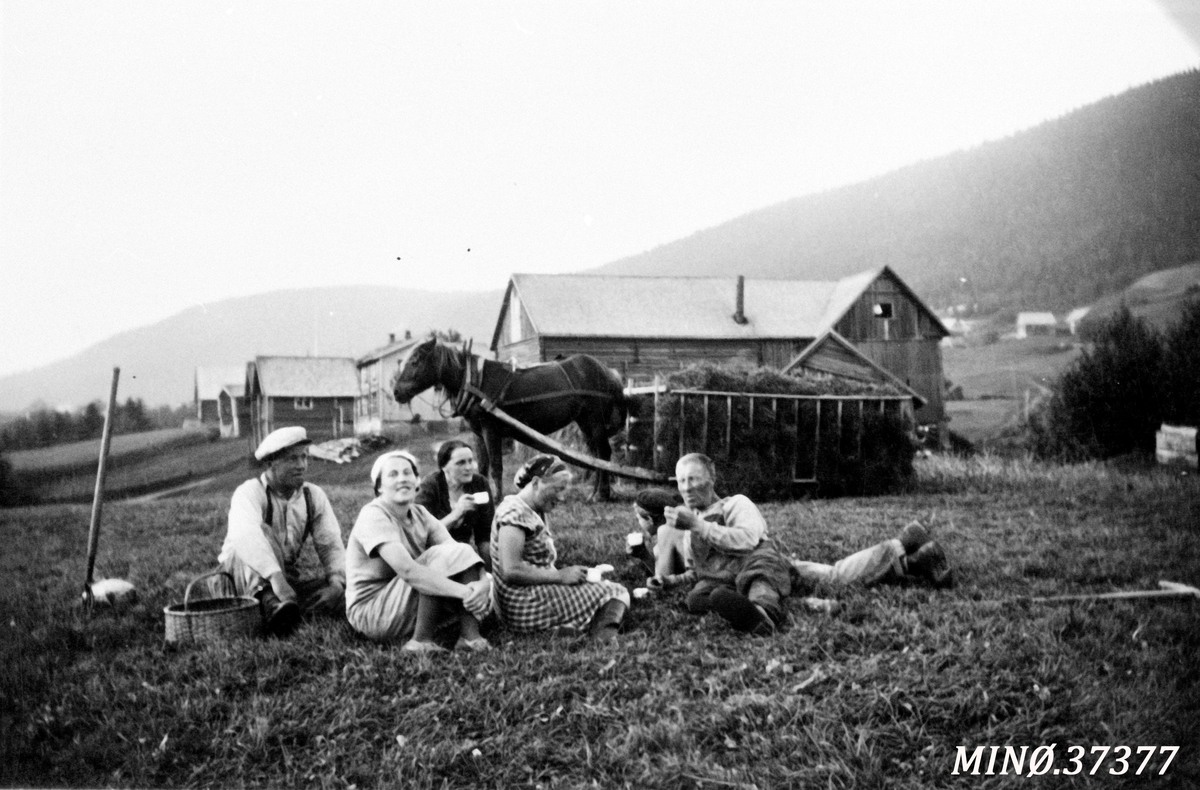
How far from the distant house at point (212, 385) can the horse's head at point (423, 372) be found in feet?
4.46

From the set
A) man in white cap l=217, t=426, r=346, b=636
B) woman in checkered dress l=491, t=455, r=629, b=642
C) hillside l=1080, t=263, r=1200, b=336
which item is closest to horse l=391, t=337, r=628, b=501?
man in white cap l=217, t=426, r=346, b=636

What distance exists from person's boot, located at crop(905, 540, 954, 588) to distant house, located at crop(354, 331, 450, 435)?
4784mm

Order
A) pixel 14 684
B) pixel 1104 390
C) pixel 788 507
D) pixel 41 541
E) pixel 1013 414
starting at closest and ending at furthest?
pixel 14 684, pixel 1104 390, pixel 41 541, pixel 1013 414, pixel 788 507

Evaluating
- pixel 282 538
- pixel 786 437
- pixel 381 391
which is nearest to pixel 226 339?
pixel 381 391

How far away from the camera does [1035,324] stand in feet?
17.3

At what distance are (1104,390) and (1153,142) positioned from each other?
166 centimetres

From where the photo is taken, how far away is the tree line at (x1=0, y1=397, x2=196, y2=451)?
15.8 ft

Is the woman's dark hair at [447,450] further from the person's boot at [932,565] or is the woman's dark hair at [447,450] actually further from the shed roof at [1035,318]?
the shed roof at [1035,318]

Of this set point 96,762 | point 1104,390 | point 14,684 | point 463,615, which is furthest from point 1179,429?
point 14,684

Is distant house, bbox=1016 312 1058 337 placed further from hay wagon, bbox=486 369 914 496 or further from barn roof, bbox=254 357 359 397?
barn roof, bbox=254 357 359 397

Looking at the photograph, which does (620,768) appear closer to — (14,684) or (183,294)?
(14,684)

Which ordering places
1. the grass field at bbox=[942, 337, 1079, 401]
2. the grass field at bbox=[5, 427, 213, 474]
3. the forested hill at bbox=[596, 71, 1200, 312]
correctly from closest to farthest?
the forested hill at bbox=[596, 71, 1200, 312]
the grass field at bbox=[5, 427, 213, 474]
the grass field at bbox=[942, 337, 1079, 401]

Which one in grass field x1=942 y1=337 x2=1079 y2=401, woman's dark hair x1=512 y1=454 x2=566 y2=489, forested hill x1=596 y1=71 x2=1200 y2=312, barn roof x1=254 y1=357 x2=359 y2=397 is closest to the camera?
woman's dark hair x1=512 y1=454 x2=566 y2=489

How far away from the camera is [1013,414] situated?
18.5ft
